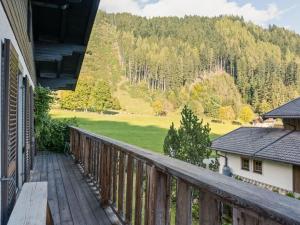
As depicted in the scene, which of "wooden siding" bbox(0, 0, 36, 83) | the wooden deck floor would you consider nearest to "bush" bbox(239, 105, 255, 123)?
the wooden deck floor

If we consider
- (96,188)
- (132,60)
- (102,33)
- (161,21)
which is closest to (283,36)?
(161,21)

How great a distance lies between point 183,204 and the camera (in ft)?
6.01

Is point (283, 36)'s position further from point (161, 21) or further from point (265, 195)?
point (265, 195)

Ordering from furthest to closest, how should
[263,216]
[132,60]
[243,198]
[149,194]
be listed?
[132,60]
[149,194]
[243,198]
[263,216]

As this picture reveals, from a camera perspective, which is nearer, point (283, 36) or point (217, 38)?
point (217, 38)

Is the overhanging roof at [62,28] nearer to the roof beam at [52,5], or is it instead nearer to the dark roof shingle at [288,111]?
the roof beam at [52,5]

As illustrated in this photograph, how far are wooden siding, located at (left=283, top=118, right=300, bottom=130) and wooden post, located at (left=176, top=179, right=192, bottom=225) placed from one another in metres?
19.2

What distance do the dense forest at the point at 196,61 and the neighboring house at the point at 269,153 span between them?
5146 cm

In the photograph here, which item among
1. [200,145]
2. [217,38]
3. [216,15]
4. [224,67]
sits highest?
[216,15]

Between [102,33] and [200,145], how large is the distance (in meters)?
79.0

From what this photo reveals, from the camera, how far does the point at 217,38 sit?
296 feet

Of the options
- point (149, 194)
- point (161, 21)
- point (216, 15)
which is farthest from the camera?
point (216, 15)

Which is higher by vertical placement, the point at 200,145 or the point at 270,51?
the point at 270,51

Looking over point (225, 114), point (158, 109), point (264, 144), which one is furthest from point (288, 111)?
point (158, 109)
